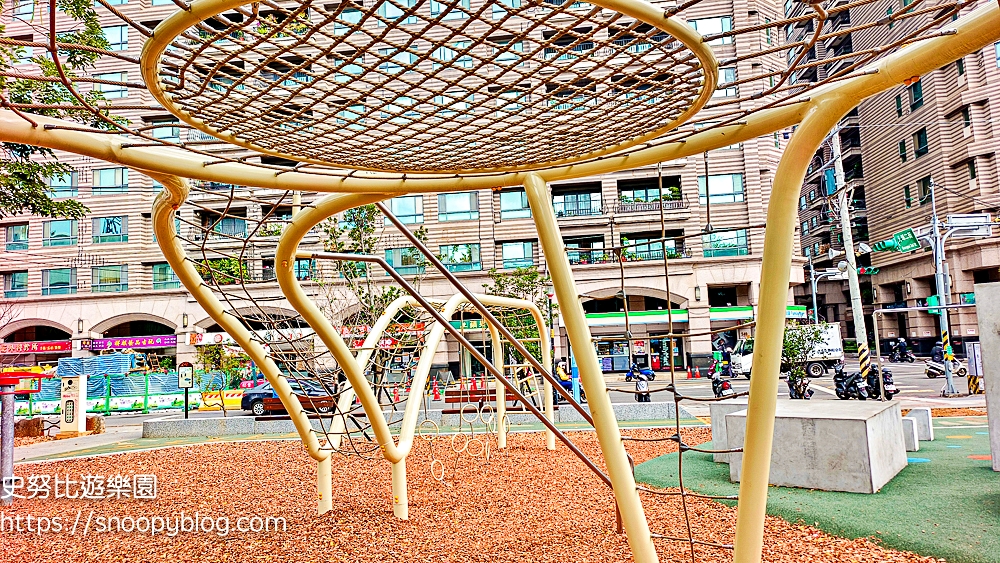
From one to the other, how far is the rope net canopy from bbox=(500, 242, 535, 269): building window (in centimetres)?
2540

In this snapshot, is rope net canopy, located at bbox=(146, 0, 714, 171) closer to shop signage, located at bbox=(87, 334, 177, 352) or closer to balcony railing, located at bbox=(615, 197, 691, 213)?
balcony railing, located at bbox=(615, 197, 691, 213)

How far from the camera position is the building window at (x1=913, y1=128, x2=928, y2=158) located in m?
30.4

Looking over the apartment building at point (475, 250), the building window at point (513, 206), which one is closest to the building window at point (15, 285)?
the apartment building at point (475, 250)

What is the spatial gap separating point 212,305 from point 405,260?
2297cm

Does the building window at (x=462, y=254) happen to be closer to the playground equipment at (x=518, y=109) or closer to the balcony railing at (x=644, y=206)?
the balcony railing at (x=644, y=206)

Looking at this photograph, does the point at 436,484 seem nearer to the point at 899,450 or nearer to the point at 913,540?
the point at 913,540

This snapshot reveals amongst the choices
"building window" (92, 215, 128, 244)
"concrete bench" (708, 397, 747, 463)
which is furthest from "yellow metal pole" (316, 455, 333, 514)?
"building window" (92, 215, 128, 244)

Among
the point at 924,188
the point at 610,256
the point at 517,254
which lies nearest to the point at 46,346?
the point at 517,254

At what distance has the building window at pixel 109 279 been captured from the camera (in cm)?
2898

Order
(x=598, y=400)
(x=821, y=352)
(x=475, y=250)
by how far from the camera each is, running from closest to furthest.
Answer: (x=598, y=400), (x=821, y=352), (x=475, y=250)

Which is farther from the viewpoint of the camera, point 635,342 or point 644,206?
point 635,342

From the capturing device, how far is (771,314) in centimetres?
217

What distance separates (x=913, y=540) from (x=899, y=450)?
254 cm

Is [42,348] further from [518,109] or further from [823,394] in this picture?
[518,109]
